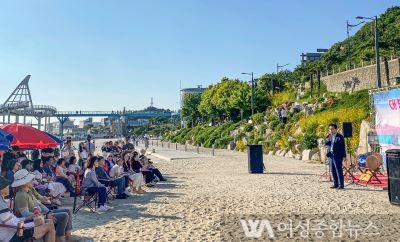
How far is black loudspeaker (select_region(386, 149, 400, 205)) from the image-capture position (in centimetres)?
906

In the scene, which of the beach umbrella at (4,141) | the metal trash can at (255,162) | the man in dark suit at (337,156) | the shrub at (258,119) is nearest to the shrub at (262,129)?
the shrub at (258,119)

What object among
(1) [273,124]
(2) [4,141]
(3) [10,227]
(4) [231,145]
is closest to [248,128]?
(4) [231,145]

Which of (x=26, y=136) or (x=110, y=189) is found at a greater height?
(x=26, y=136)

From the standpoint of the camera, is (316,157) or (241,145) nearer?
(316,157)

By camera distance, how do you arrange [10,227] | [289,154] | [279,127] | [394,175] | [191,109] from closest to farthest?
[10,227] < [394,175] < [289,154] < [279,127] < [191,109]

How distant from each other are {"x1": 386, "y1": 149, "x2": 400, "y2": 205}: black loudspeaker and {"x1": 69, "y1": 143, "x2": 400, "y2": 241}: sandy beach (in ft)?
0.88

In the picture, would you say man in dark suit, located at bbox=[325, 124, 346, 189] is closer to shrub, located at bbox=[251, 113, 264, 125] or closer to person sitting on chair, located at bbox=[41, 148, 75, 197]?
person sitting on chair, located at bbox=[41, 148, 75, 197]

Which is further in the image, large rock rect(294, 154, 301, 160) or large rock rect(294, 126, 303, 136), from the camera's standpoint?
large rock rect(294, 126, 303, 136)

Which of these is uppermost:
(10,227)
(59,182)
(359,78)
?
(359,78)

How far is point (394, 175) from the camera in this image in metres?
9.16

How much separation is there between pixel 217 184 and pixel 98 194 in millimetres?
5524

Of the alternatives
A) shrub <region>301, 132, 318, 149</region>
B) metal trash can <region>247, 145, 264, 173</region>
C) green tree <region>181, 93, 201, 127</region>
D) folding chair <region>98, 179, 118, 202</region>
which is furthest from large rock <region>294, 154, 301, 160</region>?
green tree <region>181, 93, 201, 127</region>

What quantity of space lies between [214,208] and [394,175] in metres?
4.38

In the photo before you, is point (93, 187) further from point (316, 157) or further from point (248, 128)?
point (248, 128)
